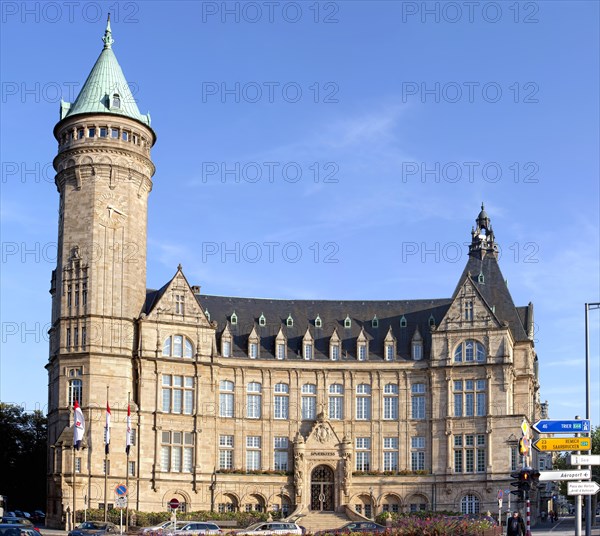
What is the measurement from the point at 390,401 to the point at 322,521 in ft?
49.0

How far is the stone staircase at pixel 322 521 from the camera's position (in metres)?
91.0

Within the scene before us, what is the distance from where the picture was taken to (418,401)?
101m

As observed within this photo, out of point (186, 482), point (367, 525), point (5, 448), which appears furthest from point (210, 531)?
point (5, 448)

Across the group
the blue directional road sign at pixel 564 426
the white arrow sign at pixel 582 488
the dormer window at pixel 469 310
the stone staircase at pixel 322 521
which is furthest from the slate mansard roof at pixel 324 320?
the white arrow sign at pixel 582 488

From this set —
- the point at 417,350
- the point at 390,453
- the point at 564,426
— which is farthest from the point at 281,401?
the point at 564,426

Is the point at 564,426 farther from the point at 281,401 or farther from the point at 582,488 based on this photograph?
the point at 281,401

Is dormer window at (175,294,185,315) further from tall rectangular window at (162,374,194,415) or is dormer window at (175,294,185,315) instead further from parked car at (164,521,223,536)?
parked car at (164,521,223,536)

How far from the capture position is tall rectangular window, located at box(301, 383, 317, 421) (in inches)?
3971

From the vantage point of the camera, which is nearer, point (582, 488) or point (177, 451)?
point (582, 488)

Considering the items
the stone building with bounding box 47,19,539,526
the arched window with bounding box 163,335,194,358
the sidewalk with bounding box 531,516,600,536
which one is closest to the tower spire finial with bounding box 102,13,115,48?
Answer: the stone building with bounding box 47,19,539,526

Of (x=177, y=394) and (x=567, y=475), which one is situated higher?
(x=177, y=394)

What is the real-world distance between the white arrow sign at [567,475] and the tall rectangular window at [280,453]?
60.5m

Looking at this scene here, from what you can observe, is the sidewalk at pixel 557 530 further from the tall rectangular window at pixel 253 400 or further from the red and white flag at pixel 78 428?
the red and white flag at pixel 78 428

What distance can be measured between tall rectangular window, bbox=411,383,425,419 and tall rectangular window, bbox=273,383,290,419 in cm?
1246
